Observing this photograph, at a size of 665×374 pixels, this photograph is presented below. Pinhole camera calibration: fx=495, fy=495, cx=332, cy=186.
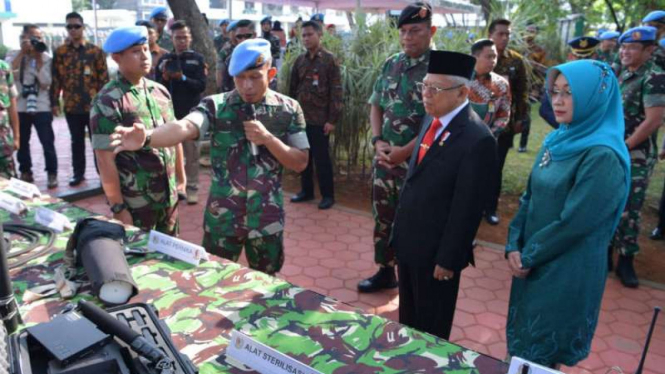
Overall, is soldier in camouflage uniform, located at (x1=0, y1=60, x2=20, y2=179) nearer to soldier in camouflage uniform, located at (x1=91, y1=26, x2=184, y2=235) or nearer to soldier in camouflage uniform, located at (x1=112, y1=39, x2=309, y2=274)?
soldier in camouflage uniform, located at (x1=91, y1=26, x2=184, y2=235)

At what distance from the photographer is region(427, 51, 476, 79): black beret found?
2164 millimetres

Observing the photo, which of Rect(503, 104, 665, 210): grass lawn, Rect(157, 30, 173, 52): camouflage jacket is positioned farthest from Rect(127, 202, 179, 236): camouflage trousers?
Rect(157, 30, 173, 52): camouflage jacket

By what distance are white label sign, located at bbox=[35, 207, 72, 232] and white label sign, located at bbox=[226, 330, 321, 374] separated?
1241 millimetres

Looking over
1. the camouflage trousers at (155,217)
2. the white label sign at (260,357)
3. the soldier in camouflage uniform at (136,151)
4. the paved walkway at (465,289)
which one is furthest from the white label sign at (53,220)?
the paved walkway at (465,289)

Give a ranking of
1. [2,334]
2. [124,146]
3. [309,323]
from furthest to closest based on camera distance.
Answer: [124,146]
[309,323]
[2,334]

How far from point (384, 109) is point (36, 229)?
2184 millimetres

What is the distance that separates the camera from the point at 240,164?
2.42m

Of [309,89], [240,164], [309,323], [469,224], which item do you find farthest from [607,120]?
[309,89]

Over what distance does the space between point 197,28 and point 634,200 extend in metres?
5.78

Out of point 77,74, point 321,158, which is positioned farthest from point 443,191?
point 77,74

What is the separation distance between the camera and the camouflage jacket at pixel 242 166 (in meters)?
2.38

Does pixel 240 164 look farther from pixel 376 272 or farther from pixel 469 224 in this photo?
pixel 376 272

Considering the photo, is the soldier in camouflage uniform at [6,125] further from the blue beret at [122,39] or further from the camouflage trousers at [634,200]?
the camouflage trousers at [634,200]

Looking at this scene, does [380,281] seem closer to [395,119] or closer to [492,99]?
[395,119]
